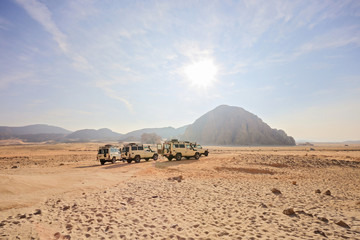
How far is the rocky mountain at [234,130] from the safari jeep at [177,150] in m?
86.7

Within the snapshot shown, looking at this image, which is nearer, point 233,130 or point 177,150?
point 177,150

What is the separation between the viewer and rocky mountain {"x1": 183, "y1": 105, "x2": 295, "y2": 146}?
109m

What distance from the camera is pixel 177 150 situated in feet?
84.5

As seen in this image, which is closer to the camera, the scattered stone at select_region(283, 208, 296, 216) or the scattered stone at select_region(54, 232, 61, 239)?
the scattered stone at select_region(54, 232, 61, 239)

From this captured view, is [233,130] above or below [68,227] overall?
above

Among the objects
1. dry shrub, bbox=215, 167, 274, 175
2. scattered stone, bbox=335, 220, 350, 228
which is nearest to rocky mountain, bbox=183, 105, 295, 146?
dry shrub, bbox=215, 167, 274, 175

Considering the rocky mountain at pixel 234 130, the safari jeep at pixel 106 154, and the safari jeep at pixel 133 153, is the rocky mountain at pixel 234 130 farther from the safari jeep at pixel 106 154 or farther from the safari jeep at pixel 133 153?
the safari jeep at pixel 106 154

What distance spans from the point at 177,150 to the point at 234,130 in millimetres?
96161

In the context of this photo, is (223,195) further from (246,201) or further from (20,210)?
(20,210)

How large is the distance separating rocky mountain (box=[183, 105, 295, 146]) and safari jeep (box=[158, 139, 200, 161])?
285 feet

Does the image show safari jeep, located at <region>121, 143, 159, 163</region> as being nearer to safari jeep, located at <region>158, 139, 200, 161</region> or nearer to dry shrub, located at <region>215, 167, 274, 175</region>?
safari jeep, located at <region>158, 139, 200, 161</region>

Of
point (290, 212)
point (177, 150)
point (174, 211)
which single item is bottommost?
point (174, 211)

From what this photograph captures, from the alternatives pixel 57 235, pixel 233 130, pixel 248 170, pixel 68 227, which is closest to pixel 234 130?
pixel 233 130

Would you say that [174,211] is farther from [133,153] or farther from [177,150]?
[177,150]
